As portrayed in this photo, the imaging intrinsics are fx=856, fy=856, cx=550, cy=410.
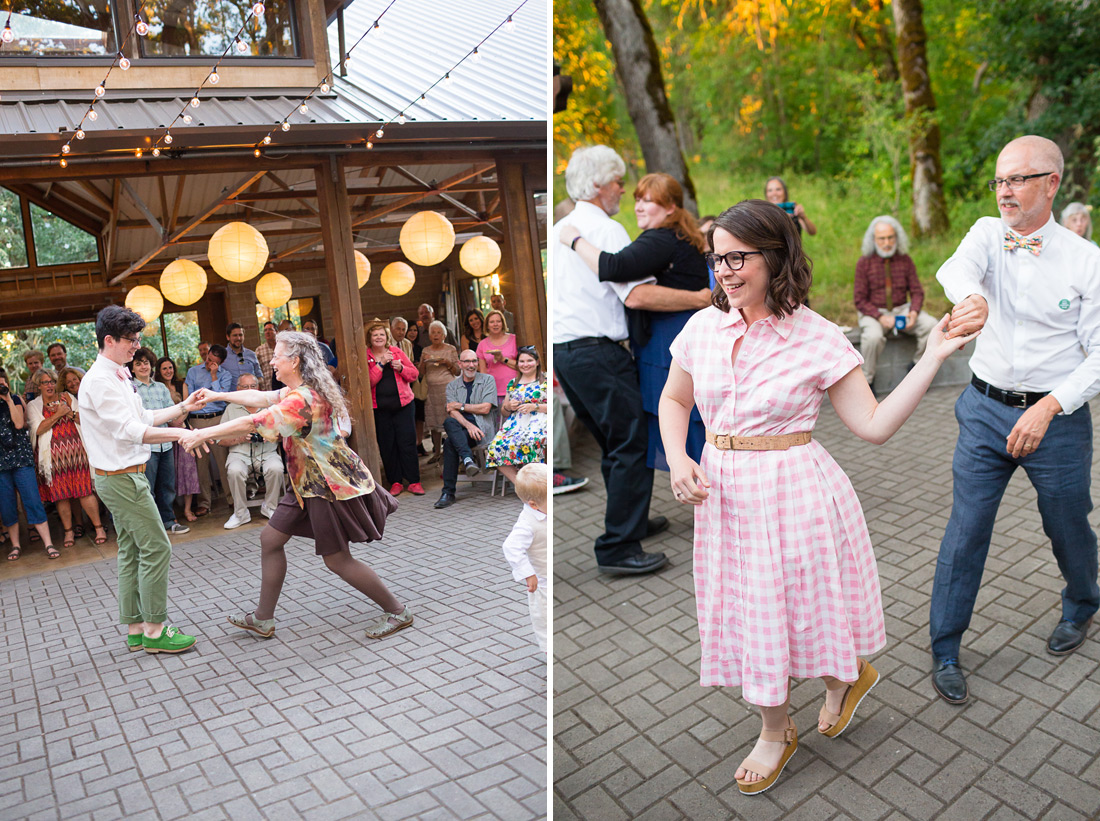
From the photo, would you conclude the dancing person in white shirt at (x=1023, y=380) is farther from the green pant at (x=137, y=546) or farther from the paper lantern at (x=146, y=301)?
the paper lantern at (x=146, y=301)

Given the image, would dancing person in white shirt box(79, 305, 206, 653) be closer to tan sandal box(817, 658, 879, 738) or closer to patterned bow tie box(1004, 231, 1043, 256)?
tan sandal box(817, 658, 879, 738)

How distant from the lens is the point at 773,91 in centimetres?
1581

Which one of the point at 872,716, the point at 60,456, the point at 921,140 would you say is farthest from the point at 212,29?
the point at 921,140

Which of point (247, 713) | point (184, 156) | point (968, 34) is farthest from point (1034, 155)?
point (968, 34)

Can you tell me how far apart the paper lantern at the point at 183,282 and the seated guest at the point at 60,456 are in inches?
25.6

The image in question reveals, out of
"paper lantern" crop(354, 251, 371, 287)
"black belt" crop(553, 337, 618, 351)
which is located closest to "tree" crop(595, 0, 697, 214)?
"paper lantern" crop(354, 251, 371, 287)

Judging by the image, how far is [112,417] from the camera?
351 centimetres

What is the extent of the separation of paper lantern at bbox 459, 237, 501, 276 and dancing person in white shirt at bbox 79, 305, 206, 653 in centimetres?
123

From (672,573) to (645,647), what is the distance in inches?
29.1

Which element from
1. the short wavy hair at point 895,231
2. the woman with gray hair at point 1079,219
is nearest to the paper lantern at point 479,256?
the short wavy hair at point 895,231

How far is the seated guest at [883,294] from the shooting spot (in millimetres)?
6031

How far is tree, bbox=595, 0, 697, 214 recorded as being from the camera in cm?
875

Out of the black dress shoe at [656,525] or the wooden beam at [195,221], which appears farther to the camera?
the black dress shoe at [656,525]

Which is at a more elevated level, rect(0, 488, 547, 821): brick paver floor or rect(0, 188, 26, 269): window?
→ rect(0, 188, 26, 269): window
